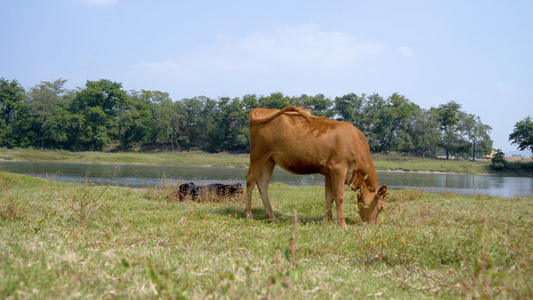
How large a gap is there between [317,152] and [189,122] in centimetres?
7894

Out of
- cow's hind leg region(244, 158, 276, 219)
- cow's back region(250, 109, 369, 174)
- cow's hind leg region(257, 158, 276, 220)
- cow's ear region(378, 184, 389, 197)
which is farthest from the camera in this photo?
cow's hind leg region(257, 158, 276, 220)

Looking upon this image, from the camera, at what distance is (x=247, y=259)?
4254 mm

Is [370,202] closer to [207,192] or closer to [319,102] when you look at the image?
[207,192]

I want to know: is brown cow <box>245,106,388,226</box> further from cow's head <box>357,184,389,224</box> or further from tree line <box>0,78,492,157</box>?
tree line <box>0,78,492,157</box>

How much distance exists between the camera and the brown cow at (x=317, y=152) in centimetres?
805

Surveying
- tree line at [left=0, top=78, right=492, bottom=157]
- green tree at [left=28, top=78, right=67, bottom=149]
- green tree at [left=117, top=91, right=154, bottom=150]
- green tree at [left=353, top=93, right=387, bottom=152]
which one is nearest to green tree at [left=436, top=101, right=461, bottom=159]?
tree line at [left=0, top=78, right=492, bottom=157]

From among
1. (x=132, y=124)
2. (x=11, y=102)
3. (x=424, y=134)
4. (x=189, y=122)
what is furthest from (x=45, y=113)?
(x=424, y=134)

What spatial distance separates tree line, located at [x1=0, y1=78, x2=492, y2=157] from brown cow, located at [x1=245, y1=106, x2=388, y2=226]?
63.6 m

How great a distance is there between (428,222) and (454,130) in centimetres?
7914

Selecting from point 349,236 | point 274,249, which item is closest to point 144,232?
point 274,249

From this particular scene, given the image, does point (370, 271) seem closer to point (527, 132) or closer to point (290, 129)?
point (290, 129)

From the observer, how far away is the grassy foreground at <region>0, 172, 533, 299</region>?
278 centimetres

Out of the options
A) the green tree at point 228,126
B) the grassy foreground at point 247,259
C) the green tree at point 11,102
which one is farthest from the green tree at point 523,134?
the green tree at point 11,102

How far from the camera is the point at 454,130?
7950 centimetres
